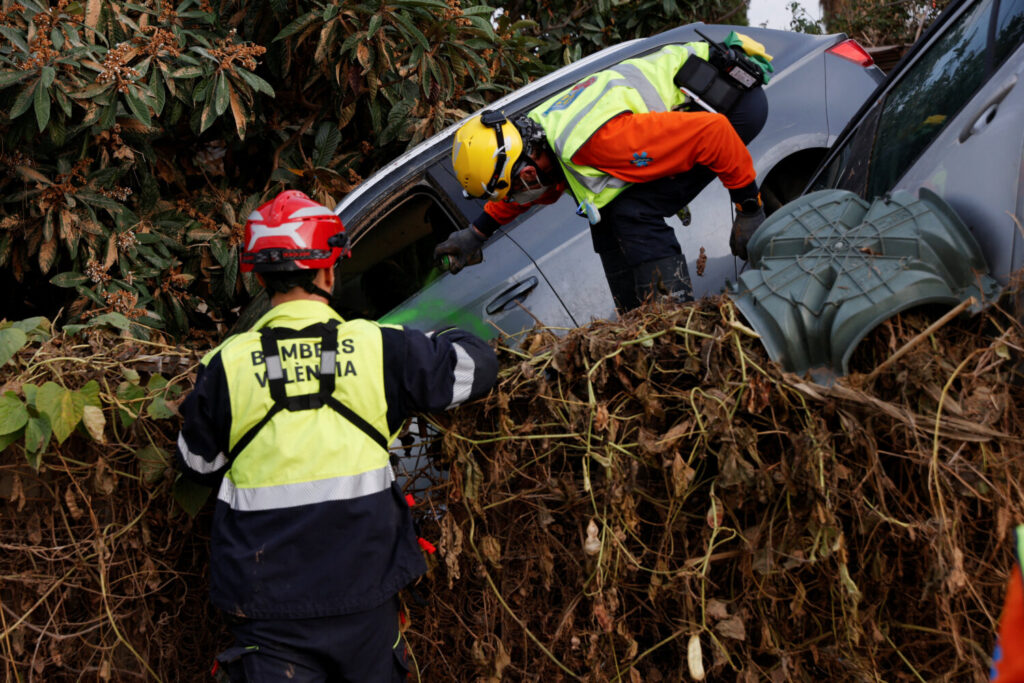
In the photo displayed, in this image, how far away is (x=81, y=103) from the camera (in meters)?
4.26

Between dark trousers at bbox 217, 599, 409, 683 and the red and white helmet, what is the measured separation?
0.94 meters

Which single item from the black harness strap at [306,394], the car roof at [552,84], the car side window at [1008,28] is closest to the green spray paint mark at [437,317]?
the car roof at [552,84]

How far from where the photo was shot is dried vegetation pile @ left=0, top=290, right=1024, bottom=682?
2021mm

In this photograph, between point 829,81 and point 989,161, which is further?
point 829,81

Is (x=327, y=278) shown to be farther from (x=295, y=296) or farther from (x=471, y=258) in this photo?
(x=471, y=258)

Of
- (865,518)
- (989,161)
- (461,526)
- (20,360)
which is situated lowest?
(461,526)

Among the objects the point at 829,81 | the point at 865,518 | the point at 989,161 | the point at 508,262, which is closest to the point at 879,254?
the point at 989,161

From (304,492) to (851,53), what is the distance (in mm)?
3499

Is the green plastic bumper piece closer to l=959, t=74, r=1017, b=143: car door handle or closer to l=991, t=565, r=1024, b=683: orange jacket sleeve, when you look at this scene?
l=959, t=74, r=1017, b=143: car door handle

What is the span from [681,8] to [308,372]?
5759 millimetres

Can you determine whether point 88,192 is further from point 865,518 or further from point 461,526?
point 865,518

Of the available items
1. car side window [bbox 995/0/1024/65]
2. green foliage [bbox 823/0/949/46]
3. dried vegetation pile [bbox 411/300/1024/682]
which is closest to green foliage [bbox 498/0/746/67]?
green foliage [bbox 823/0/949/46]

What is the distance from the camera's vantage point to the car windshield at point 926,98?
248 centimetres

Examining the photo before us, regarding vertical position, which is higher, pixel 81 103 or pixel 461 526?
pixel 81 103
